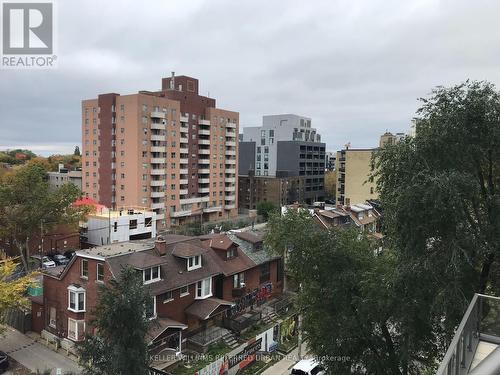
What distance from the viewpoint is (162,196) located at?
6062 centimetres

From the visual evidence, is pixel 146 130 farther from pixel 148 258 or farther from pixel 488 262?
pixel 488 262

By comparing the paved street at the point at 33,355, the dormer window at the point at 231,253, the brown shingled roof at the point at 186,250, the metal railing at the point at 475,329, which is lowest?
the paved street at the point at 33,355

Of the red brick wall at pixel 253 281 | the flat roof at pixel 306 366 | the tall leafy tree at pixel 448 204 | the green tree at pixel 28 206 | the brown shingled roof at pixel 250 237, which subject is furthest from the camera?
the green tree at pixel 28 206

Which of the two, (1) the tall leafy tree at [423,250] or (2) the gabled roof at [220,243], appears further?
(2) the gabled roof at [220,243]

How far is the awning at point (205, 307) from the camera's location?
2342cm

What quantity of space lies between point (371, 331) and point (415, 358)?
1593 mm

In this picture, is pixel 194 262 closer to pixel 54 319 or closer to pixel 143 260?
pixel 143 260

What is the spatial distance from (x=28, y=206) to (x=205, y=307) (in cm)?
2263

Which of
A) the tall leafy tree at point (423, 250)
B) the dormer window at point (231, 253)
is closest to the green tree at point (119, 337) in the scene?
the tall leafy tree at point (423, 250)

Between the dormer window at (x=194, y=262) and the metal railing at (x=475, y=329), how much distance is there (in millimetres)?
19321

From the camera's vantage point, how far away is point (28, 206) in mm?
36469

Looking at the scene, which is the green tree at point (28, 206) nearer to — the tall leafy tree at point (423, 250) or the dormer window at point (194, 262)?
the dormer window at point (194, 262)

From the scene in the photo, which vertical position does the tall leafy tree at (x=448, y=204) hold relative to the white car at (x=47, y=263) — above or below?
above

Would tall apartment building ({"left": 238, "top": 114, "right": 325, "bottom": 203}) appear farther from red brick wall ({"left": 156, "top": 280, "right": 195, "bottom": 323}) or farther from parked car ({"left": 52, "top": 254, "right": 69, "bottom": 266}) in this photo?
red brick wall ({"left": 156, "top": 280, "right": 195, "bottom": 323})
